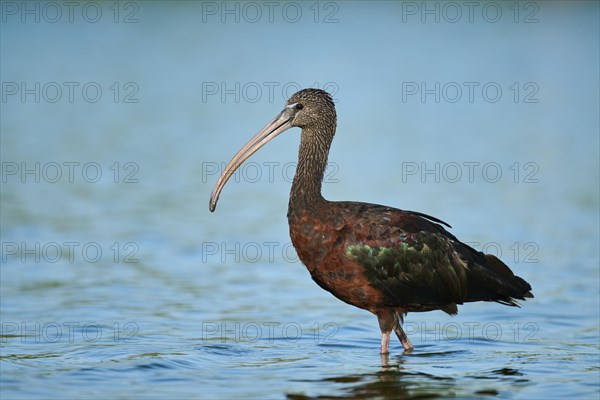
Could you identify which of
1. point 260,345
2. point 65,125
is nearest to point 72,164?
point 65,125

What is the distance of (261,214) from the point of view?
62.6ft

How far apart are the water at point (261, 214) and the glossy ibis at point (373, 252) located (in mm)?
616

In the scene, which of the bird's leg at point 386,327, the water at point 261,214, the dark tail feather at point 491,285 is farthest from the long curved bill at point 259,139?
the dark tail feather at point 491,285

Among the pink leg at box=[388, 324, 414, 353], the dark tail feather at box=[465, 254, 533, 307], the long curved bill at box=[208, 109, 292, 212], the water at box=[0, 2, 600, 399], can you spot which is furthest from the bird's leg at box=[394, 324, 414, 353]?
the long curved bill at box=[208, 109, 292, 212]

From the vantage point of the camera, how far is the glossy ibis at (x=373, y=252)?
10.7m

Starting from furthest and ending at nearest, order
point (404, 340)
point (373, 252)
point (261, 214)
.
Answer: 1. point (261, 214)
2. point (404, 340)
3. point (373, 252)

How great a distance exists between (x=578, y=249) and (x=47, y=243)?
7.43m

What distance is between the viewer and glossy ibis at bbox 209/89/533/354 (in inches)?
420

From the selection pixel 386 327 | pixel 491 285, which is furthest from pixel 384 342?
pixel 491 285

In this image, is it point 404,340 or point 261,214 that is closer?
point 404,340

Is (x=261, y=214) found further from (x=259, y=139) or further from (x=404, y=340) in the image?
(x=404, y=340)

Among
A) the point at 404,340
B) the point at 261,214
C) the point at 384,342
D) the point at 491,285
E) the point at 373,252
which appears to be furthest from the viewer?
the point at 261,214

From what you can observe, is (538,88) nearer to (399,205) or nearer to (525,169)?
(525,169)

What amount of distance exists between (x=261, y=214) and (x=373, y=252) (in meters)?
8.44
